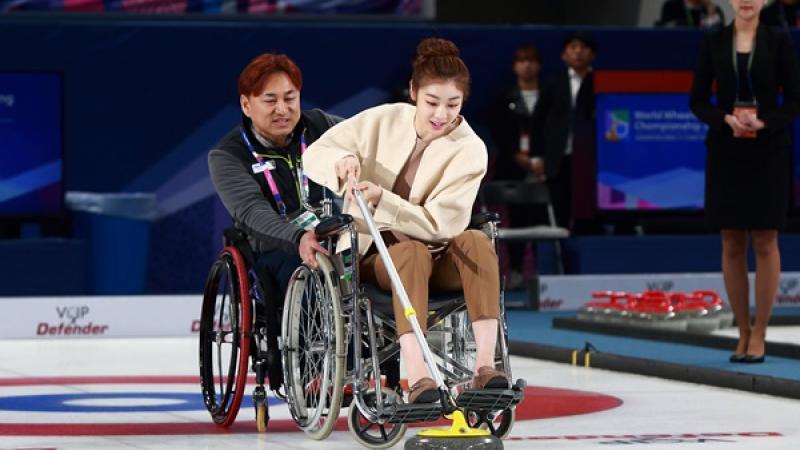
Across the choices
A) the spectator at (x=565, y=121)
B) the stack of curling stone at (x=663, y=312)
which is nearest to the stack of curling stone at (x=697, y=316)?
the stack of curling stone at (x=663, y=312)

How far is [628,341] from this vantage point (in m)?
8.56

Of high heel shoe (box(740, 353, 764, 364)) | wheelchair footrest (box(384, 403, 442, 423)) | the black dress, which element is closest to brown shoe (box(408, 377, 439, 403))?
wheelchair footrest (box(384, 403, 442, 423))

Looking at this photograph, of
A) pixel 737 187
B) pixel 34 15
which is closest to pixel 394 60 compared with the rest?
pixel 34 15

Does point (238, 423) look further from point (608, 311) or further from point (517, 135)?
point (517, 135)

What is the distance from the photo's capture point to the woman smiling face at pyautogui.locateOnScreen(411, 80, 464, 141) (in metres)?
5.09

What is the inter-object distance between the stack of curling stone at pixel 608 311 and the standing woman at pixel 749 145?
1.99 meters

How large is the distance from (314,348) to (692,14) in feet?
26.6

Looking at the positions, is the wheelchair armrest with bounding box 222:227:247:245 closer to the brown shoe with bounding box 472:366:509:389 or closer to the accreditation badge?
the accreditation badge

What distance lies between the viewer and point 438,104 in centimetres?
512

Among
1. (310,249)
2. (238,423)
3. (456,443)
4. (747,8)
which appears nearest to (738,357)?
(747,8)

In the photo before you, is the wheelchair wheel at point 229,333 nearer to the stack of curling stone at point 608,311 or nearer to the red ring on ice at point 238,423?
the red ring on ice at point 238,423

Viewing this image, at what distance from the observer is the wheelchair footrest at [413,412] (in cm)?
467

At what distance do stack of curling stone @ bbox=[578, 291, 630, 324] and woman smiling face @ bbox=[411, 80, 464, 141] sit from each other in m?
4.15

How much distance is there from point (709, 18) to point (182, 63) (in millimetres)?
3771
